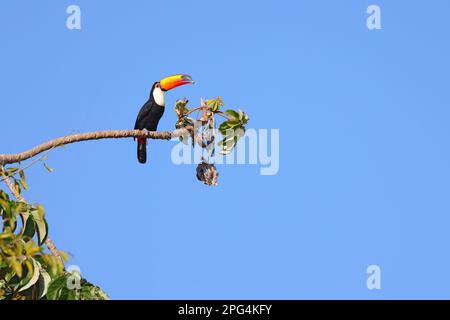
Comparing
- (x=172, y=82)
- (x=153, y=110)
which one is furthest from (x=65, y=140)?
(x=172, y=82)

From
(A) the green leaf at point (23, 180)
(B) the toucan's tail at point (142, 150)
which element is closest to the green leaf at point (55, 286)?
(A) the green leaf at point (23, 180)

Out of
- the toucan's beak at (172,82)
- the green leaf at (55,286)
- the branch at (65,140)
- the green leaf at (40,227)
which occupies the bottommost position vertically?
the green leaf at (55,286)

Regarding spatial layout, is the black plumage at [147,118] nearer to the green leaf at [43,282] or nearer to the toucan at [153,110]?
the toucan at [153,110]

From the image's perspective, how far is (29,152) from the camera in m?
5.88

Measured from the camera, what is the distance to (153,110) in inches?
481

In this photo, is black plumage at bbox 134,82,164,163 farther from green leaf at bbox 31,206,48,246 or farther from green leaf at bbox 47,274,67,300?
green leaf at bbox 47,274,67,300

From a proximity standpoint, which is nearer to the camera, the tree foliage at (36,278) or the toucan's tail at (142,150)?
the tree foliage at (36,278)

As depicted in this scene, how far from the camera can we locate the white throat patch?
1229cm

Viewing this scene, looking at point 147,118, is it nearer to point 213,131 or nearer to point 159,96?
point 159,96

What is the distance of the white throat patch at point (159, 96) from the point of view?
40.3 feet
